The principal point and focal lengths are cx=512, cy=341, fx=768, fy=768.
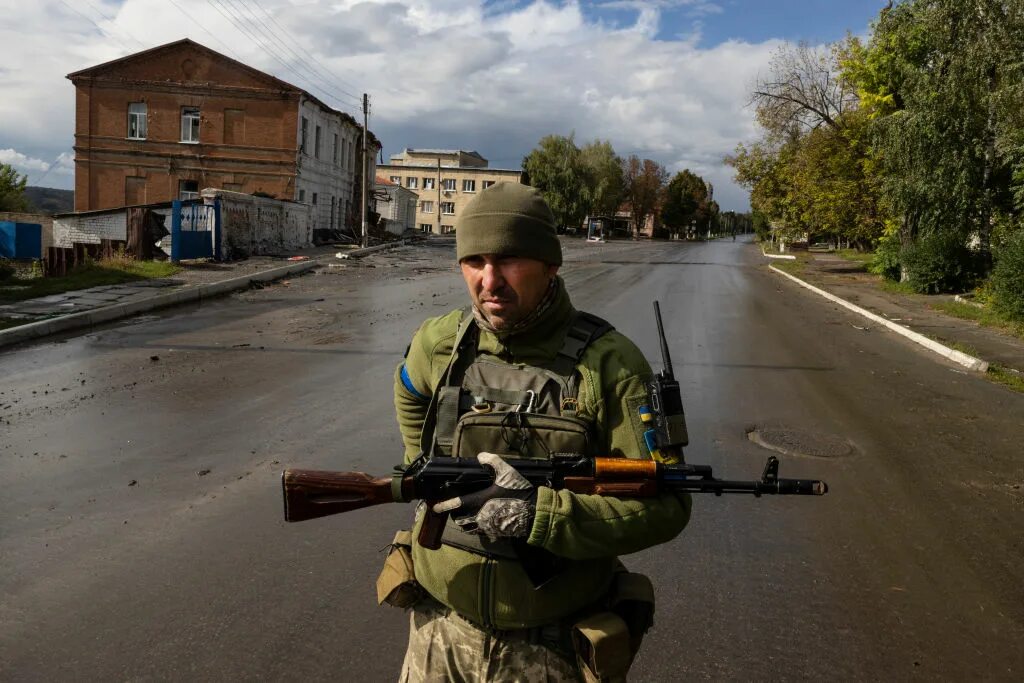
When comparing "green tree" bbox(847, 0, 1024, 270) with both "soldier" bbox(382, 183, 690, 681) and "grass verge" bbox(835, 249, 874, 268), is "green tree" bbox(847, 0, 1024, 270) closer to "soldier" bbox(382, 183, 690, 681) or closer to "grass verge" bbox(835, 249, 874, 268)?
"grass verge" bbox(835, 249, 874, 268)

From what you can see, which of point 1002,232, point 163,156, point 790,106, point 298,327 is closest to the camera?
point 298,327

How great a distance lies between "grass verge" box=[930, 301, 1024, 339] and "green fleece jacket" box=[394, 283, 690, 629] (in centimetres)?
1479

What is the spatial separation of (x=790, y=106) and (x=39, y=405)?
31.7m

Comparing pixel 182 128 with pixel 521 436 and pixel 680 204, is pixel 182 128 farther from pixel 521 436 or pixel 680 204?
pixel 680 204

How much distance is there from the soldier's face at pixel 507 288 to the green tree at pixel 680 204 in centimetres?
11349

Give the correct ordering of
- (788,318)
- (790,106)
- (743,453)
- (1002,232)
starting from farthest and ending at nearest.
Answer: (790,106)
(1002,232)
(788,318)
(743,453)

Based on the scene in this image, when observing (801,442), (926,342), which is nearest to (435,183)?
(926,342)

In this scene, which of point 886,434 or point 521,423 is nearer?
point 521,423

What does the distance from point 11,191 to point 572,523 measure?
53.6 m

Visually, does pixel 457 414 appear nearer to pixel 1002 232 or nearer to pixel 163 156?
pixel 1002 232

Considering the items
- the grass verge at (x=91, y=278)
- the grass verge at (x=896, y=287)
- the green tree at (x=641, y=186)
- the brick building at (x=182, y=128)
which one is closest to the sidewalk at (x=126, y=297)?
the grass verge at (x=91, y=278)

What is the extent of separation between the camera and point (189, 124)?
1500 inches

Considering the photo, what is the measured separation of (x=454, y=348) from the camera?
1944 millimetres

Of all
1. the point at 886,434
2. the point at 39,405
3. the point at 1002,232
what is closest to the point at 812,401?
the point at 886,434
